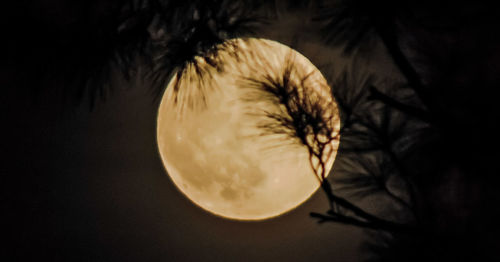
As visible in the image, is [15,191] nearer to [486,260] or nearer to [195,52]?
[195,52]

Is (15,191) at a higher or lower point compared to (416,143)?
higher

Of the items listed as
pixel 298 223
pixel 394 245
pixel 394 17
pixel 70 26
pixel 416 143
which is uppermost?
pixel 70 26

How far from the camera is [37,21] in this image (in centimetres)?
28

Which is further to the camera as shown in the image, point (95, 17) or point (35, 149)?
point (35, 149)

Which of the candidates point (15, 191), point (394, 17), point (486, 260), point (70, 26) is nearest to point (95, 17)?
point (70, 26)

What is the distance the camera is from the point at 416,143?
0.35 metres

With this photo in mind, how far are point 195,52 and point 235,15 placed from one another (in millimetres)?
68

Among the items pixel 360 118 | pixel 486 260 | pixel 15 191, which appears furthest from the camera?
pixel 15 191

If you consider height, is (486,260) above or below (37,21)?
below

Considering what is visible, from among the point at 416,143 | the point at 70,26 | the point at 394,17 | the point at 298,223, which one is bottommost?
the point at 298,223

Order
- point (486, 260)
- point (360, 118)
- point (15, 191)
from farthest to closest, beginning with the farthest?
1. point (15, 191)
2. point (360, 118)
3. point (486, 260)

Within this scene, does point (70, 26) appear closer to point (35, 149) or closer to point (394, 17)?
point (394, 17)

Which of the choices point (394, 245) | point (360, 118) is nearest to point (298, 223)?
point (394, 245)

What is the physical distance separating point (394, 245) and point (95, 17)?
0.46 meters
